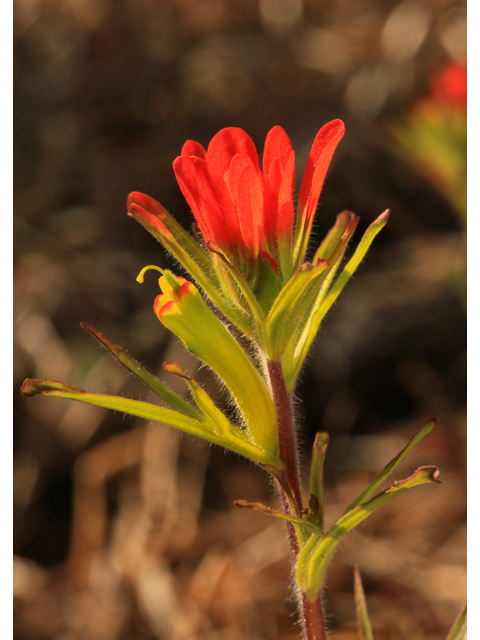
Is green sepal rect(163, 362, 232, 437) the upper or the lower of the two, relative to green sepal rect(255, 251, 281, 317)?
A: lower

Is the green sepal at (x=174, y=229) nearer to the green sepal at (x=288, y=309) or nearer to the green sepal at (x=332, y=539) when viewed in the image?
the green sepal at (x=288, y=309)

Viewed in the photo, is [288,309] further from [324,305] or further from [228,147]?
[228,147]

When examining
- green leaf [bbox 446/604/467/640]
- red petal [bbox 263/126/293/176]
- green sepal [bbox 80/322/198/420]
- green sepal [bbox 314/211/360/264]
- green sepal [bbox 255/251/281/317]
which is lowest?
green leaf [bbox 446/604/467/640]

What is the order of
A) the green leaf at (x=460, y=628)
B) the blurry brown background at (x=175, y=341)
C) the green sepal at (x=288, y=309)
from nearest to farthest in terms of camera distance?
the green sepal at (x=288, y=309) < the green leaf at (x=460, y=628) < the blurry brown background at (x=175, y=341)

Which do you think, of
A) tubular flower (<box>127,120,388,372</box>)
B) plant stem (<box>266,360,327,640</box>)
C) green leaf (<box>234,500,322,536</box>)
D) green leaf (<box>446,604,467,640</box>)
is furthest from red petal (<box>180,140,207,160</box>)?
green leaf (<box>446,604,467,640</box>)

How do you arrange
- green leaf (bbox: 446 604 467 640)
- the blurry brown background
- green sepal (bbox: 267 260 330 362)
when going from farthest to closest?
the blurry brown background → green leaf (bbox: 446 604 467 640) → green sepal (bbox: 267 260 330 362)

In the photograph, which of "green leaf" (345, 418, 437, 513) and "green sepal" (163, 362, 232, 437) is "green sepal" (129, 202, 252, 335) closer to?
"green sepal" (163, 362, 232, 437)

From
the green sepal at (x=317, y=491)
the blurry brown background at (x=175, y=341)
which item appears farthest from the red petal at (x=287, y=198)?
the blurry brown background at (x=175, y=341)

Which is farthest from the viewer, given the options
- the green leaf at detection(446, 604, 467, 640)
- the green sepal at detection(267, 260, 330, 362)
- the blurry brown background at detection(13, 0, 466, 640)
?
the blurry brown background at detection(13, 0, 466, 640)
